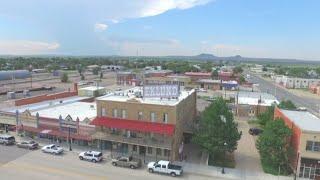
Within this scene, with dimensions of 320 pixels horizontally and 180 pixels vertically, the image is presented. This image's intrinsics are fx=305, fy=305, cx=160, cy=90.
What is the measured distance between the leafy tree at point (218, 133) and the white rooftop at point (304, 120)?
9.63 m

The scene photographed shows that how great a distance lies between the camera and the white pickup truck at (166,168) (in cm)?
4244

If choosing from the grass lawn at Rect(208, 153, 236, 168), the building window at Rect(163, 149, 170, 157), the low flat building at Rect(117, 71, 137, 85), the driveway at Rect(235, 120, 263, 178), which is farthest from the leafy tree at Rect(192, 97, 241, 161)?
the low flat building at Rect(117, 71, 137, 85)

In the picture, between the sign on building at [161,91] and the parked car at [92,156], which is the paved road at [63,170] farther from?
the sign on building at [161,91]

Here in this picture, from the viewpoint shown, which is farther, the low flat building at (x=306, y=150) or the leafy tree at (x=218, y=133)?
the leafy tree at (x=218, y=133)

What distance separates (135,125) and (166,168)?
8956 millimetres

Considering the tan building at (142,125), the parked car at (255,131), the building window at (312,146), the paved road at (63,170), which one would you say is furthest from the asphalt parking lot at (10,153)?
the parked car at (255,131)

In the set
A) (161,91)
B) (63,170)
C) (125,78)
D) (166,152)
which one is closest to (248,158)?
(166,152)

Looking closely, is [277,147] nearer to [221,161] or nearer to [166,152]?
[221,161]

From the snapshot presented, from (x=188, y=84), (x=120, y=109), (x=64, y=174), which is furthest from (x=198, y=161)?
(x=188, y=84)

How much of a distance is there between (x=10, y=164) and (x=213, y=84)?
110978mm

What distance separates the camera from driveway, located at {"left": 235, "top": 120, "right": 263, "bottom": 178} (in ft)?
147

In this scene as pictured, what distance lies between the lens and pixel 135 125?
48.0 meters

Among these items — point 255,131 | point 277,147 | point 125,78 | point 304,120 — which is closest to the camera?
point 277,147

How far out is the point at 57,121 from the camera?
5609 centimetres
